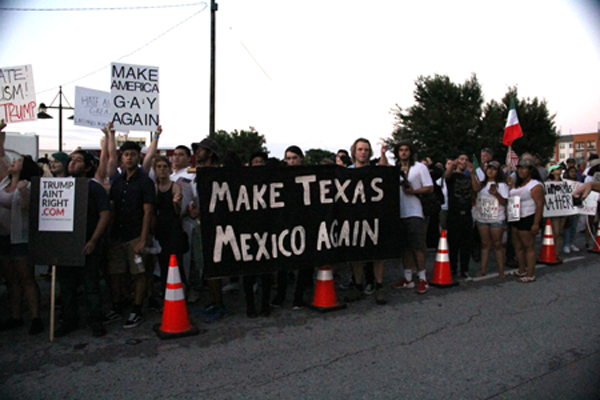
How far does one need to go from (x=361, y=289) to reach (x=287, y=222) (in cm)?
156

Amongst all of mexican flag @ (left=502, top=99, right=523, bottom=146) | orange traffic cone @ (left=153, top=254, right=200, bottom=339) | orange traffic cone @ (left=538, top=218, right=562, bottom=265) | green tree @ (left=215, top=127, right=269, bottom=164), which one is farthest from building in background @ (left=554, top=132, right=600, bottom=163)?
orange traffic cone @ (left=153, top=254, right=200, bottom=339)

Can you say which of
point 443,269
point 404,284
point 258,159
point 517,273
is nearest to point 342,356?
point 404,284

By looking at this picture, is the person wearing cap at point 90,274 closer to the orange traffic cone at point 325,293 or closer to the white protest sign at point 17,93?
the orange traffic cone at point 325,293

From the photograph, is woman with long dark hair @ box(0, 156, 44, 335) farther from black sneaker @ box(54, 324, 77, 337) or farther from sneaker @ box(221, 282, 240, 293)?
sneaker @ box(221, 282, 240, 293)

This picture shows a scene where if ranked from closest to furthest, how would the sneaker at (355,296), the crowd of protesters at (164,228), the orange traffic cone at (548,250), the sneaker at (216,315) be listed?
the crowd of protesters at (164,228), the sneaker at (216,315), the sneaker at (355,296), the orange traffic cone at (548,250)

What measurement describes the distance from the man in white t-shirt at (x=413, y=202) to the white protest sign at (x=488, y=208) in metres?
1.49

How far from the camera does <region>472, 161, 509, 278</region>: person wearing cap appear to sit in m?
7.04

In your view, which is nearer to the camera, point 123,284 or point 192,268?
point 123,284

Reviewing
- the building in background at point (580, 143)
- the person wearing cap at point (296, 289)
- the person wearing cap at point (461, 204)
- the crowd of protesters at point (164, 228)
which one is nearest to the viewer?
the crowd of protesters at point (164, 228)

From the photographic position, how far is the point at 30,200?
15.6 ft

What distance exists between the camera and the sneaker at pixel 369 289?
620cm

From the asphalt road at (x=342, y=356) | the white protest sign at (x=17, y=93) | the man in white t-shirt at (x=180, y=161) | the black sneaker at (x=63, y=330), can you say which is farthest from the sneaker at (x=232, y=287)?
the white protest sign at (x=17, y=93)

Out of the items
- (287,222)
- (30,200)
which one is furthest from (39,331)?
(287,222)

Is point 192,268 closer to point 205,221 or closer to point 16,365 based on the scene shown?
point 205,221
